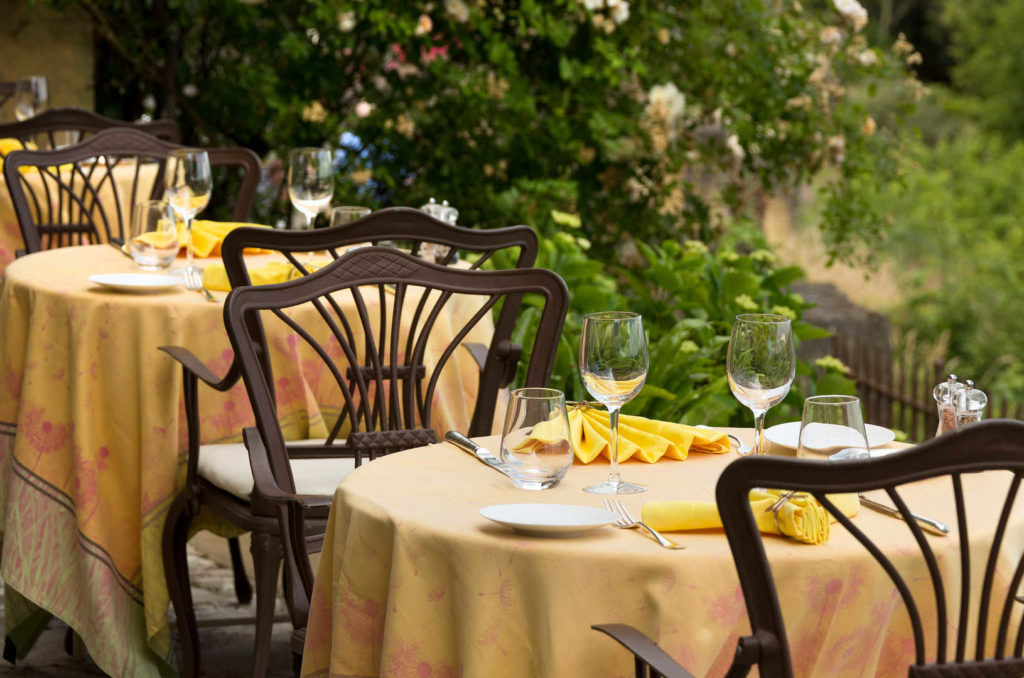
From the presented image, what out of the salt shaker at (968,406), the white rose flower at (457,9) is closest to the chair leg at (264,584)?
the salt shaker at (968,406)

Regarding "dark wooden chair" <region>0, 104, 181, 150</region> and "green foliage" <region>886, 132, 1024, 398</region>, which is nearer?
"dark wooden chair" <region>0, 104, 181, 150</region>

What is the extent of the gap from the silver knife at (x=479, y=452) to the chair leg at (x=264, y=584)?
2.35 feet

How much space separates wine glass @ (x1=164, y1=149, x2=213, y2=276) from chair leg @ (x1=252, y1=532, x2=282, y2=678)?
3.88 feet

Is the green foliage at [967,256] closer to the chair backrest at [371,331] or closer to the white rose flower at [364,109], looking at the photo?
the white rose flower at [364,109]

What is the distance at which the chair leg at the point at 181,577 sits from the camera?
3.13 m

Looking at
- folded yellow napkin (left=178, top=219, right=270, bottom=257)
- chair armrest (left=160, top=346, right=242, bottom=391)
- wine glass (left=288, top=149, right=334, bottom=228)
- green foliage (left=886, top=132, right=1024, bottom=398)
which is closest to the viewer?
chair armrest (left=160, top=346, right=242, bottom=391)

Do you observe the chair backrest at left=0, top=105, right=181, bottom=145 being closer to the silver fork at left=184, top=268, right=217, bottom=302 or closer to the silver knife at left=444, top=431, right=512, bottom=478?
the silver fork at left=184, top=268, right=217, bottom=302

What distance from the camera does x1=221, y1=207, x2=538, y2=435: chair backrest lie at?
2781mm

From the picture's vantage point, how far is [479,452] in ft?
7.07

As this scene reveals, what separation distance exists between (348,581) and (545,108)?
5.01 meters

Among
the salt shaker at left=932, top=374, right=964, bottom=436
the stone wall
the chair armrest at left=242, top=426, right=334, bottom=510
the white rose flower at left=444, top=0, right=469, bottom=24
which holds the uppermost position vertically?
the white rose flower at left=444, top=0, right=469, bottom=24

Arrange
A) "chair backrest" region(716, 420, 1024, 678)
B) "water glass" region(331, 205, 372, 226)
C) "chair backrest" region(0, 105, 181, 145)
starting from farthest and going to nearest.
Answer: "chair backrest" region(0, 105, 181, 145) → "water glass" region(331, 205, 372, 226) → "chair backrest" region(716, 420, 1024, 678)

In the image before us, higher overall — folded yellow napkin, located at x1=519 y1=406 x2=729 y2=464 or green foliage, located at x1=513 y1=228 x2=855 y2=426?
folded yellow napkin, located at x1=519 y1=406 x2=729 y2=464

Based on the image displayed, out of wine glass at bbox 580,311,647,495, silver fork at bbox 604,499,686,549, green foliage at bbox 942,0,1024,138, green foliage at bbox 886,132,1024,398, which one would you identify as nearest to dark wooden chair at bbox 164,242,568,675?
wine glass at bbox 580,311,647,495
